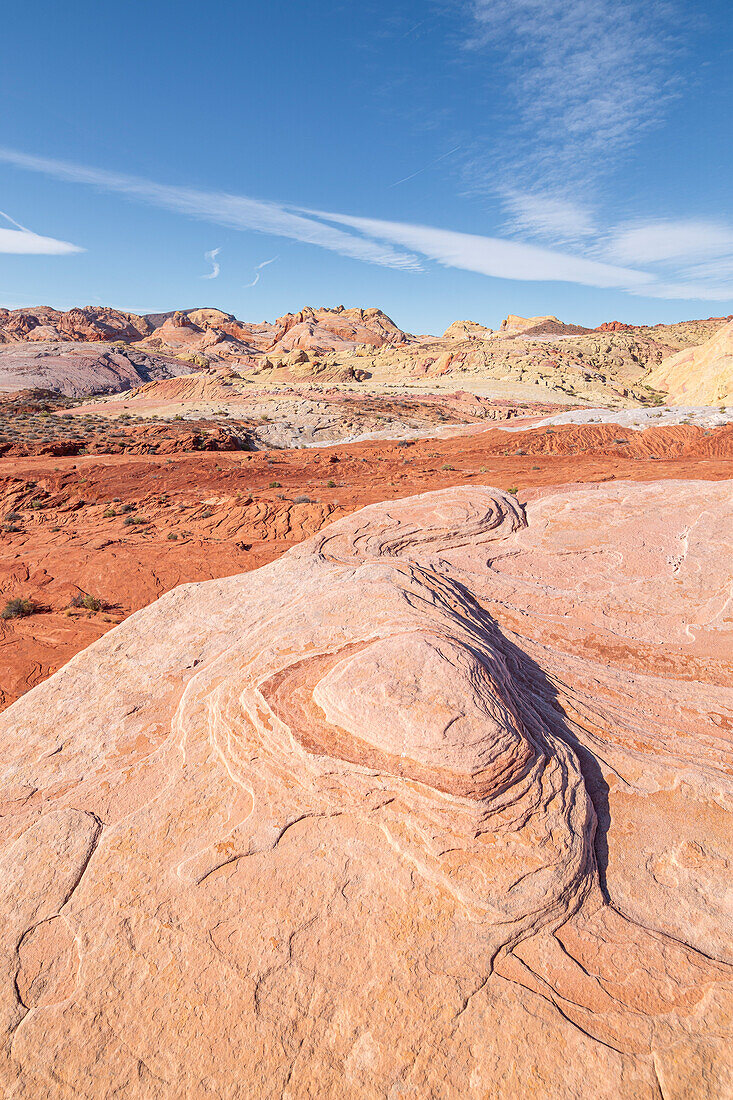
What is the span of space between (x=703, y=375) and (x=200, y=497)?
40.8 metres

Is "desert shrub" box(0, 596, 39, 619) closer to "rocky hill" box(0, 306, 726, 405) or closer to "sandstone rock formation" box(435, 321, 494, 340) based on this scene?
"rocky hill" box(0, 306, 726, 405)

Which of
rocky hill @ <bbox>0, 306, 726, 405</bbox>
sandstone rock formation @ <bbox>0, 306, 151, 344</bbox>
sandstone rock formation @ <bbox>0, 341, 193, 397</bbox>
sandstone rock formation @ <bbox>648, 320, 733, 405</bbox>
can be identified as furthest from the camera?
sandstone rock formation @ <bbox>0, 306, 151, 344</bbox>

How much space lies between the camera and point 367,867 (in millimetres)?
3346

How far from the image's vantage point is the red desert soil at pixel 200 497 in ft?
34.0

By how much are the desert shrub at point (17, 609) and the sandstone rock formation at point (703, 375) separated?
135 feet

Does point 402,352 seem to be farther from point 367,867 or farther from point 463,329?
point 367,867

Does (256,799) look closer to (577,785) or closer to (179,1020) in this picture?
(179,1020)

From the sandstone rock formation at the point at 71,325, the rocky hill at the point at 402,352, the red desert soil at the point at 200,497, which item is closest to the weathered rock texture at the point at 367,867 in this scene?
the red desert soil at the point at 200,497

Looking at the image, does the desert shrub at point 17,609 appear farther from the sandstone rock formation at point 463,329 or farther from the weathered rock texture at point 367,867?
the sandstone rock formation at point 463,329

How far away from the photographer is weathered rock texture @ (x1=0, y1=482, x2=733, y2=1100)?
2.62 metres

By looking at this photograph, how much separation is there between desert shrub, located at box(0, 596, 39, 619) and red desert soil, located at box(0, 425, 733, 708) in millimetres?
137

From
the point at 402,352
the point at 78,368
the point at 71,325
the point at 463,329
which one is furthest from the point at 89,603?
the point at 71,325

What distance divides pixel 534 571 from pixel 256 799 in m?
5.62

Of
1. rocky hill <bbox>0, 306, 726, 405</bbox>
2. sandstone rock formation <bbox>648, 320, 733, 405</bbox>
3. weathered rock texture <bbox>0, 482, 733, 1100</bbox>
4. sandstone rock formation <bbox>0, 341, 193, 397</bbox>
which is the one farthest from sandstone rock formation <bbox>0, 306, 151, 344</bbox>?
weathered rock texture <bbox>0, 482, 733, 1100</bbox>
